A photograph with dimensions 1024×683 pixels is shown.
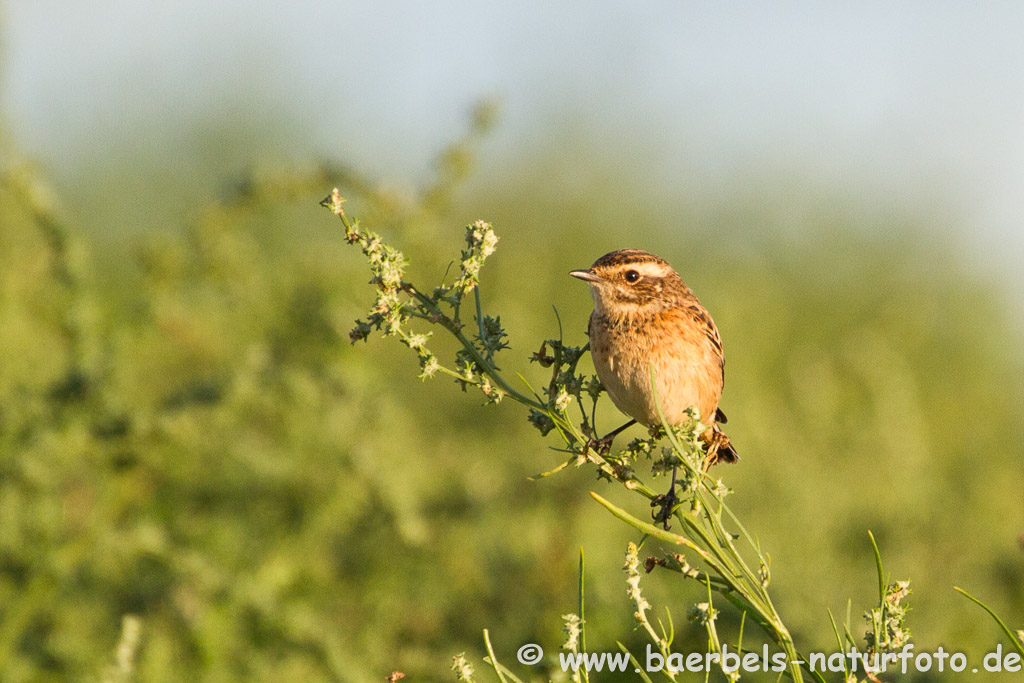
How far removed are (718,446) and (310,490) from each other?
288 centimetres

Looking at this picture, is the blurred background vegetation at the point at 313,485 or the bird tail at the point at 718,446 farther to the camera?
the blurred background vegetation at the point at 313,485

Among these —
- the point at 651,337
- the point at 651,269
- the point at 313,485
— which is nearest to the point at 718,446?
the point at 651,337

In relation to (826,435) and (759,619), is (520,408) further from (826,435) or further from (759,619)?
(759,619)

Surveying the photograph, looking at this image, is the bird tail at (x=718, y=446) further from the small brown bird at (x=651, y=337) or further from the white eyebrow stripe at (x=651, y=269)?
the white eyebrow stripe at (x=651, y=269)

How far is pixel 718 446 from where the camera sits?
3.37 metres

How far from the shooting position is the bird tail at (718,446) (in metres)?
3.40

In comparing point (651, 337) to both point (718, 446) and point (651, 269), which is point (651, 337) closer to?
point (651, 269)

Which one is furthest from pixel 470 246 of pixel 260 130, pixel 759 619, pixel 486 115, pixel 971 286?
pixel 971 286

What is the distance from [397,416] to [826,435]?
3.95 metres

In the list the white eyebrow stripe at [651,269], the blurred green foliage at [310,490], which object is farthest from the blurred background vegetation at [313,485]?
the white eyebrow stripe at [651,269]

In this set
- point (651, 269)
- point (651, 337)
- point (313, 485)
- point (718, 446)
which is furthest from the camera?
point (313, 485)

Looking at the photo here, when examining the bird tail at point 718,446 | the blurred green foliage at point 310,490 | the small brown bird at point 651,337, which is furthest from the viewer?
the blurred green foliage at point 310,490

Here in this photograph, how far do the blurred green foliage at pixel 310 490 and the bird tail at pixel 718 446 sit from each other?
4.46ft

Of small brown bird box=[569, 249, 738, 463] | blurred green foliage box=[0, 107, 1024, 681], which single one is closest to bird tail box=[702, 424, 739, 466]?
small brown bird box=[569, 249, 738, 463]
